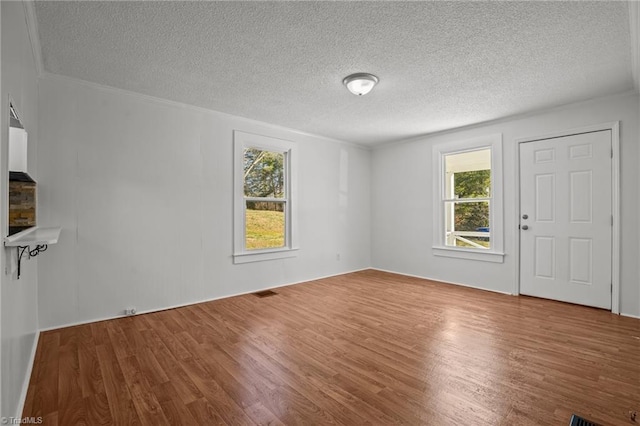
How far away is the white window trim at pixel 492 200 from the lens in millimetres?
4395

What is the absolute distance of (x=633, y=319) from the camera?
3.26 meters

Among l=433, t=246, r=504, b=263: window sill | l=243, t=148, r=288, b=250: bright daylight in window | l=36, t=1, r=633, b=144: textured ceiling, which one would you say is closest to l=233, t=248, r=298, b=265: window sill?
l=243, t=148, r=288, b=250: bright daylight in window

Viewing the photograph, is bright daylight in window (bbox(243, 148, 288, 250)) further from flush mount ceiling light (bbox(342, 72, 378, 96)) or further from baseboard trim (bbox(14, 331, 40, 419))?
baseboard trim (bbox(14, 331, 40, 419))

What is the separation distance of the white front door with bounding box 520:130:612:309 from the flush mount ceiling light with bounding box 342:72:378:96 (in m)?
2.58

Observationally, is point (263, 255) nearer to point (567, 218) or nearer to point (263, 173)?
point (263, 173)

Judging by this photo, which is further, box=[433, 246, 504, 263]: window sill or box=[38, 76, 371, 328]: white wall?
box=[433, 246, 504, 263]: window sill

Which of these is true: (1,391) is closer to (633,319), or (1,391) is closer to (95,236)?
(95,236)

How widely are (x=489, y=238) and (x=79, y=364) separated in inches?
194

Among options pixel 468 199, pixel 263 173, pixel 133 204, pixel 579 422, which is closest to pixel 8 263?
pixel 133 204

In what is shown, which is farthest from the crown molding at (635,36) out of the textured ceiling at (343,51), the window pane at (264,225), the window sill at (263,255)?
the window sill at (263,255)

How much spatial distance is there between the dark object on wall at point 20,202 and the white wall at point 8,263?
182 mm

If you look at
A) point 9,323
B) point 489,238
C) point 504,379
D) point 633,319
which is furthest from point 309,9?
point 633,319

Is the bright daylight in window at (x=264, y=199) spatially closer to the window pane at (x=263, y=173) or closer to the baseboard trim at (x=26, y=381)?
the window pane at (x=263, y=173)

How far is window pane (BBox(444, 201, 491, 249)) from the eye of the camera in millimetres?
4738
